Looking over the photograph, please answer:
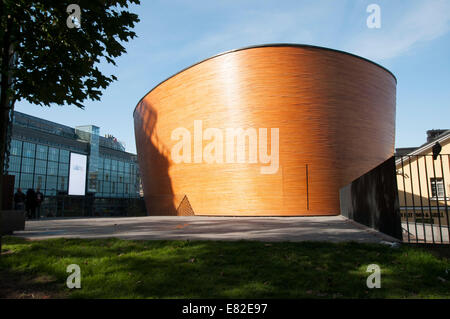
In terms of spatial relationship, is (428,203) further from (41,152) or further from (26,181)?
(41,152)

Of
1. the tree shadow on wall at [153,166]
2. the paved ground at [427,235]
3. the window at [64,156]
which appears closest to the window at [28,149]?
the window at [64,156]

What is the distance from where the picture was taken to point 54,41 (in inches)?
176

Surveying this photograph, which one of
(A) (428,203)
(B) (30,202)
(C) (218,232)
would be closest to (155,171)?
(B) (30,202)

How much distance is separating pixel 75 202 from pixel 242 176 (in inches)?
526

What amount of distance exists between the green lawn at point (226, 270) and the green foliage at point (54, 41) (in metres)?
2.67

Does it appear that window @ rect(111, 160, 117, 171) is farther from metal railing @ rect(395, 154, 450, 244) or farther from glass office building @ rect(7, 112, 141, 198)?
metal railing @ rect(395, 154, 450, 244)

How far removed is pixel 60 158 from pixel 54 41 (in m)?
48.4

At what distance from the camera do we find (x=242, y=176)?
19.4 metres

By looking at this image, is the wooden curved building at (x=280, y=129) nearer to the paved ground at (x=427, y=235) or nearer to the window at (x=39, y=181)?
the paved ground at (x=427, y=235)

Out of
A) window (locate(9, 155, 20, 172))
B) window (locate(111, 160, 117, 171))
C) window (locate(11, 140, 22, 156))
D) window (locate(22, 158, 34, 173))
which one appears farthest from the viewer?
window (locate(111, 160, 117, 171))

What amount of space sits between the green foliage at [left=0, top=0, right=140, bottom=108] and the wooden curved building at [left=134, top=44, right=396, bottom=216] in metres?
15.1

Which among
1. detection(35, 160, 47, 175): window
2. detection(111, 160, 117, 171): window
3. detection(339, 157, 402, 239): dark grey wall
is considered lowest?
detection(339, 157, 402, 239): dark grey wall

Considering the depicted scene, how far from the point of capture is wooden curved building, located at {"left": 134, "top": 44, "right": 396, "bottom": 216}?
18859mm

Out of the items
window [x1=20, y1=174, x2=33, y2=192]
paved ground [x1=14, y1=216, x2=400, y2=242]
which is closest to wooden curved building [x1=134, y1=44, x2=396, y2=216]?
paved ground [x1=14, y1=216, x2=400, y2=242]
